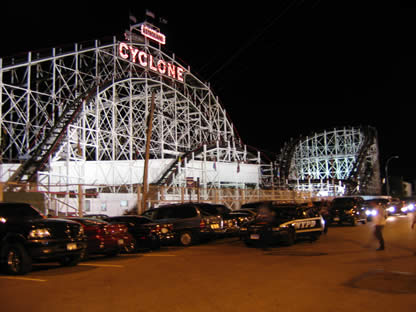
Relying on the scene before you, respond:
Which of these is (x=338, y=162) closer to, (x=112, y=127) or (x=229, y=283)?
(x=112, y=127)

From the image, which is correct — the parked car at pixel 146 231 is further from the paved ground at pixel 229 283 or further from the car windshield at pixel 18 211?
the car windshield at pixel 18 211

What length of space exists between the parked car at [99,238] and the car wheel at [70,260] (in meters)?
0.48

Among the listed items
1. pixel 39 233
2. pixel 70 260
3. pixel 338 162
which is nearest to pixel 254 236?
pixel 70 260

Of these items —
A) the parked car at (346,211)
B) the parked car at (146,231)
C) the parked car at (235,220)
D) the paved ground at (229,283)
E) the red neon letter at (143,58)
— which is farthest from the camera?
the red neon letter at (143,58)

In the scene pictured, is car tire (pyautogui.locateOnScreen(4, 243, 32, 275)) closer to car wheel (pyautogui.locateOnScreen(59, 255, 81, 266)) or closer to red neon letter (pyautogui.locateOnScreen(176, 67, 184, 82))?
car wheel (pyautogui.locateOnScreen(59, 255, 81, 266))

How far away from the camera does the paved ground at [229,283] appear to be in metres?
6.31

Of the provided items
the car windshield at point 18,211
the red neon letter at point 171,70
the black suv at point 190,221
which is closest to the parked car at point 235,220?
the black suv at point 190,221

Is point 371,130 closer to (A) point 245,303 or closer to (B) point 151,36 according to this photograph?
(B) point 151,36

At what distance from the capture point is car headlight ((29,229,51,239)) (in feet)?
31.5

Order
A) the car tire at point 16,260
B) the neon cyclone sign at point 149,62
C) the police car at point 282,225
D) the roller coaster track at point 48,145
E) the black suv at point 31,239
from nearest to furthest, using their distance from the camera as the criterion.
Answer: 1. the car tire at point 16,260
2. the black suv at point 31,239
3. the police car at point 282,225
4. the roller coaster track at point 48,145
5. the neon cyclone sign at point 149,62

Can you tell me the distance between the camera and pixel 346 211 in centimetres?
2252

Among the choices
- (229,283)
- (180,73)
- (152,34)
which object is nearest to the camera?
(229,283)

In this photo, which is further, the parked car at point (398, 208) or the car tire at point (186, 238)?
the parked car at point (398, 208)

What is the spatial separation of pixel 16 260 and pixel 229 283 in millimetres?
5035
